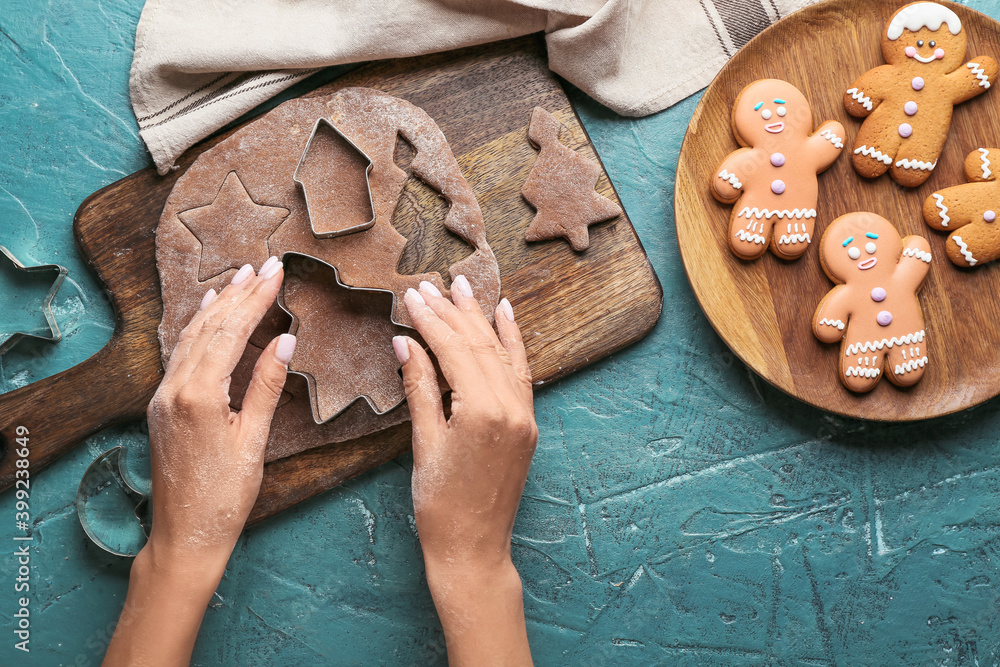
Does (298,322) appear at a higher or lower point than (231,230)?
lower

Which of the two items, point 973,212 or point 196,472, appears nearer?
point 196,472

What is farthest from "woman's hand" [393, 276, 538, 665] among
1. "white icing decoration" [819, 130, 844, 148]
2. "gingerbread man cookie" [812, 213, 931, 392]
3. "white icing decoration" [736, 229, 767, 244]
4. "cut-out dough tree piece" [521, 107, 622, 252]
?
"white icing decoration" [819, 130, 844, 148]

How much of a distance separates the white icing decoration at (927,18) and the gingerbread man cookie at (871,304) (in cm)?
37

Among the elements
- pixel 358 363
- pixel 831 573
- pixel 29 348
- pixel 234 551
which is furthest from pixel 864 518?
pixel 29 348

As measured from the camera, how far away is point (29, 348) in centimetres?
121

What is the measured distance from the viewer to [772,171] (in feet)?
3.78

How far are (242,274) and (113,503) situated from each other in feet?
1.69

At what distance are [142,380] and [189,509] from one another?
10.9 inches

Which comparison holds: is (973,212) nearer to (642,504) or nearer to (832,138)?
(832,138)

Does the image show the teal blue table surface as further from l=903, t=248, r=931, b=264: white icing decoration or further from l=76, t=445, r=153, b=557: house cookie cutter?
l=903, t=248, r=931, b=264: white icing decoration

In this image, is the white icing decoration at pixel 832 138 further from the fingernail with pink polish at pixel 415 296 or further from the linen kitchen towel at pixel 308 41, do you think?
the fingernail with pink polish at pixel 415 296

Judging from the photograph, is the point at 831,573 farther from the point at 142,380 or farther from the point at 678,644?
the point at 142,380

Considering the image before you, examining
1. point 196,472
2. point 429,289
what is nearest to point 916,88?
point 429,289

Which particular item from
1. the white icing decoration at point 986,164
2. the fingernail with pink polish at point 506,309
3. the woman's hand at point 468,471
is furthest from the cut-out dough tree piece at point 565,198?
the white icing decoration at point 986,164
